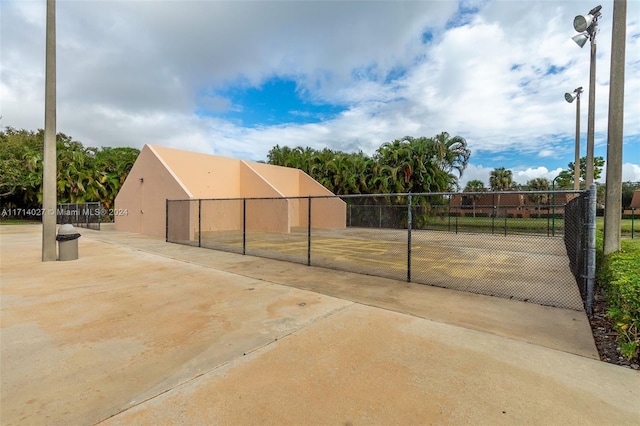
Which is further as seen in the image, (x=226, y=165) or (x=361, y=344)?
(x=226, y=165)

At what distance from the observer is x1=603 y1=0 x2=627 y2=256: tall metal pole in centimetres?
507

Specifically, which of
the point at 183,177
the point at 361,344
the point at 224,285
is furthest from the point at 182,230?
the point at 361,344

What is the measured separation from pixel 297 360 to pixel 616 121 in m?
6.20

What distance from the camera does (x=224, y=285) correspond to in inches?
234

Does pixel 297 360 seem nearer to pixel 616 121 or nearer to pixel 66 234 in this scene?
pixel 616 121

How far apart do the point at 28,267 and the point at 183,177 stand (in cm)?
1095

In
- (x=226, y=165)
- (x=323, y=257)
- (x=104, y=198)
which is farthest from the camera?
(x=104, y=198)

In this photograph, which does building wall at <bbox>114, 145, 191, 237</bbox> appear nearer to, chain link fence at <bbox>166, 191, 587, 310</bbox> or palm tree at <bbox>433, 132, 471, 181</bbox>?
chain link fence at <bbox>166, 191, 587, 310</bbox>

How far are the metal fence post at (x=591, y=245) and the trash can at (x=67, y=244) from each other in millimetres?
11357

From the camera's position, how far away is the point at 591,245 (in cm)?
423

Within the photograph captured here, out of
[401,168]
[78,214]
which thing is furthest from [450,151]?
[78,214]

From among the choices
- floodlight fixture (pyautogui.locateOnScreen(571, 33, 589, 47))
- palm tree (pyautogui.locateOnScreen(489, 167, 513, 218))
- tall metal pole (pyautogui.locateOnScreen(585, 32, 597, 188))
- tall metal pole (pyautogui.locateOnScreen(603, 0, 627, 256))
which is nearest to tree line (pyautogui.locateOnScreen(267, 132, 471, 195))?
tall metal pole (pyautogui.locateOnScreen(585, 32, 597, 188))

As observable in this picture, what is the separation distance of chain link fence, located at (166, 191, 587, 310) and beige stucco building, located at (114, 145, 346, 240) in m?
0.09

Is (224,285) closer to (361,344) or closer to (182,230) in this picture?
(361,344)
